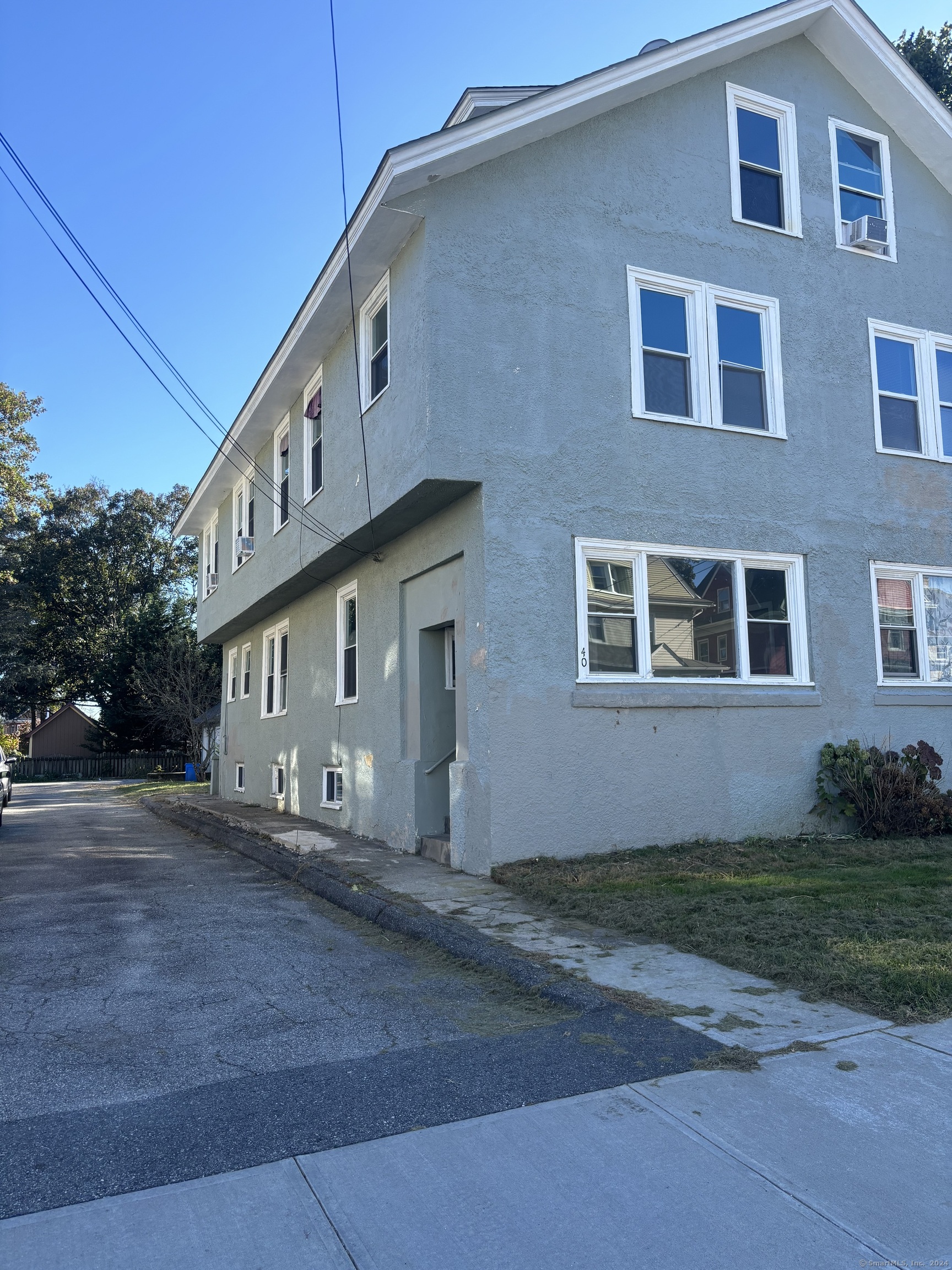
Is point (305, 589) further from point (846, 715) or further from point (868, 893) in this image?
point (868, 893)

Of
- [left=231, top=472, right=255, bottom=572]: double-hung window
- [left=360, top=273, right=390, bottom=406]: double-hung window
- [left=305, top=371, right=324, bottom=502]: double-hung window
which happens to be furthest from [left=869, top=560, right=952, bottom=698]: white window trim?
[left=231, top=472, right=255, bottom=572]: double-hung window

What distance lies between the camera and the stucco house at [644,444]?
9398mm

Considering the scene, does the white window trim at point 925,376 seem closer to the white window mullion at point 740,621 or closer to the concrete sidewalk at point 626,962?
the white window mullion at point 740,621

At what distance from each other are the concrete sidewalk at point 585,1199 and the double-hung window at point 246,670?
17269 millimetres

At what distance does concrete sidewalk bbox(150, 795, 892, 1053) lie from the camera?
4691 millimetres

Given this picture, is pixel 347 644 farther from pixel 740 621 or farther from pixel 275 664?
Answer: pixel 740 621

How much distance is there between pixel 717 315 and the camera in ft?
36.1

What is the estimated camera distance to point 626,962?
5.86 m

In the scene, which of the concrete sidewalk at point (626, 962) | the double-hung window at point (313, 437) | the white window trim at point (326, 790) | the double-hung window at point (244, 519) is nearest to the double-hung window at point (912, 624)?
the concrete sidewalk at point (626, 962)

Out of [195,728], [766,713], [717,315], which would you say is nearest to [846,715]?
[766,713]

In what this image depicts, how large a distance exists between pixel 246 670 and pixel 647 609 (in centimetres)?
1274

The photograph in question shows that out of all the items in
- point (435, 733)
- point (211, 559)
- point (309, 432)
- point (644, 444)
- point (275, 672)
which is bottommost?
point (435, 733)

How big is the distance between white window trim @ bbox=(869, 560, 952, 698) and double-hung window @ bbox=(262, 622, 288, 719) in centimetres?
958

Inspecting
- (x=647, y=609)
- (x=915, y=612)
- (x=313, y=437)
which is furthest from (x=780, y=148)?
(x=313, y=437)
